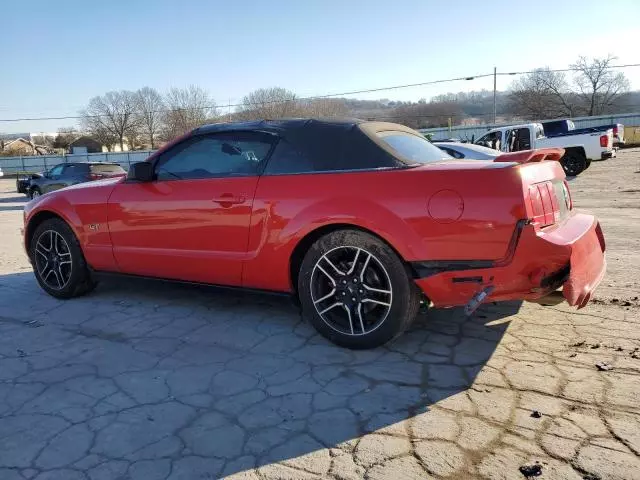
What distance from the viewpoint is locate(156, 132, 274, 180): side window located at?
388 cm

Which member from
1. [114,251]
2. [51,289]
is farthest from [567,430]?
[51,289]

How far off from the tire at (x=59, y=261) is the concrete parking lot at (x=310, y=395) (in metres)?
0.43

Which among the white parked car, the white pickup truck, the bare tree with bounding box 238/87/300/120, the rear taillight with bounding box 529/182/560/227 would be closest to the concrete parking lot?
the rear taillight with bounding box 529/182/560/227

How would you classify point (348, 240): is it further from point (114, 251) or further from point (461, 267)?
point (114, 251)

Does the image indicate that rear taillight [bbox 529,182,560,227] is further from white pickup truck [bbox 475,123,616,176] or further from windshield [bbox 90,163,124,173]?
windshield [bbox 90,163,124,173]

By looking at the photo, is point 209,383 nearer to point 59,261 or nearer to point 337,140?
point 337,140

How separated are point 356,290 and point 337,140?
1.08 metres

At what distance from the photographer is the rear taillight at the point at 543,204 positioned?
9.83 ft

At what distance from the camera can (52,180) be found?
18359 mm

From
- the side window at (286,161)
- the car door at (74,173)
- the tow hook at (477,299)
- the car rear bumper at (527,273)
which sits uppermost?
the car door at (74,173)

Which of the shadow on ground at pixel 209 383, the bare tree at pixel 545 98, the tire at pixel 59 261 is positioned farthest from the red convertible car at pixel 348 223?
the bare tree at pixel 545 98

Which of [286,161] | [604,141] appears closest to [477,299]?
[286,161]

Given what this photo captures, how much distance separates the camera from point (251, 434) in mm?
2510

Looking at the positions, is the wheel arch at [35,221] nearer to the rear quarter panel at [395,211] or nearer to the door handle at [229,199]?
the door handle at [229,199]
